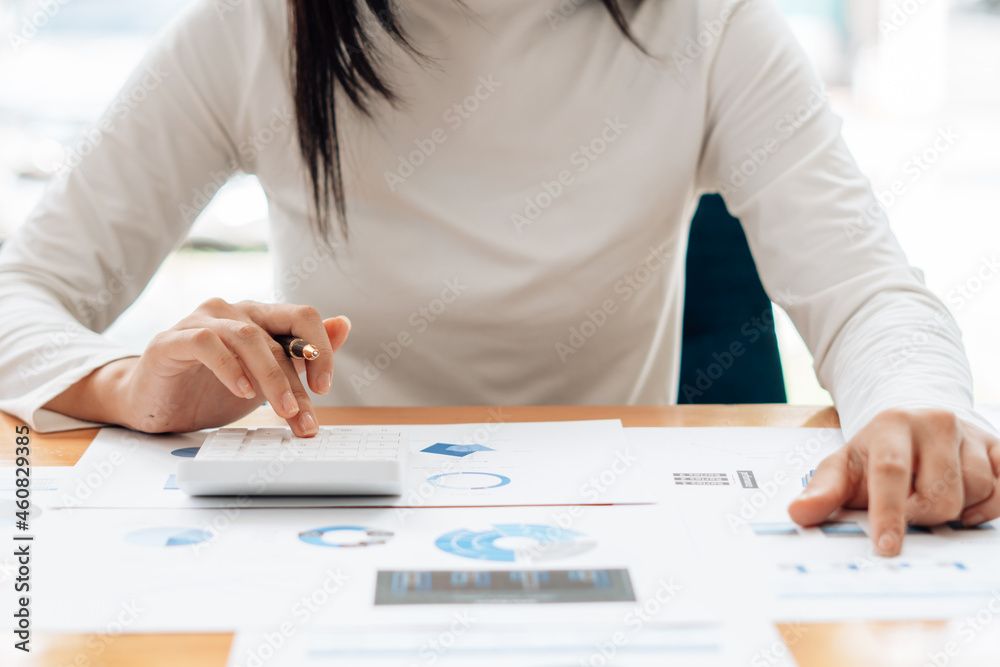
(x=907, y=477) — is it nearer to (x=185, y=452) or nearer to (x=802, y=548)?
(x=802, y=548)

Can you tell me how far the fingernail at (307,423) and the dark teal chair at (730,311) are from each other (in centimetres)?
57

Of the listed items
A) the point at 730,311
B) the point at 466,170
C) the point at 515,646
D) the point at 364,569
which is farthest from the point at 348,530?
the point at 730,311

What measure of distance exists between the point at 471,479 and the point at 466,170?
16.0 inches

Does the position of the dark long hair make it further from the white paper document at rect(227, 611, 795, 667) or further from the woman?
the white paper document at rect(227, 611, 795, 667)

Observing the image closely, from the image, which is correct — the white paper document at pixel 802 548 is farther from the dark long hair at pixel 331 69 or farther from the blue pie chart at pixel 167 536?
the dark long hair at pixel 331 69

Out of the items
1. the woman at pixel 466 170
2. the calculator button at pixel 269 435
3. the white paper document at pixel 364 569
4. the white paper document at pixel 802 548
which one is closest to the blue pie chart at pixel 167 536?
the white paper document at pixel 364 569

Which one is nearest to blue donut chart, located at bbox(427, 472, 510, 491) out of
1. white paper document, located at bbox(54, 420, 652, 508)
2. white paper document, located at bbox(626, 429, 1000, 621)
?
white paper document, located at bbox(54, 420, 652, 508)

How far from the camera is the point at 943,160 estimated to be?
3375 mm

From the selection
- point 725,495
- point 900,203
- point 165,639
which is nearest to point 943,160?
point 900,203

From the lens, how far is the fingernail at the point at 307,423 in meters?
0.60

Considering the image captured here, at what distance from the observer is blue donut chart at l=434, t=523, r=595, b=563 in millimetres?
468

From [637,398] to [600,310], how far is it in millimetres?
125

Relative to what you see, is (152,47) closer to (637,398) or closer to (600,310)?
(600,310)

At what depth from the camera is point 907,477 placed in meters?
0.51
